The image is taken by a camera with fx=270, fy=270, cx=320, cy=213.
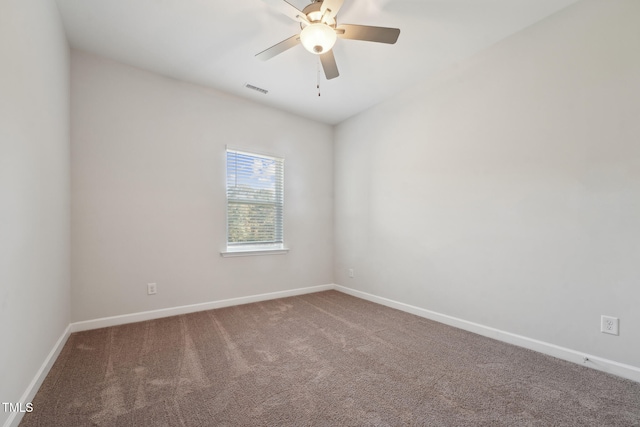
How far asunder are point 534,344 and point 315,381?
191 cm

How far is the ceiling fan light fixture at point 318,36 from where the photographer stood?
189cm

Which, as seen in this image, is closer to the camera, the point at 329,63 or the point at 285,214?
the point at 329,63

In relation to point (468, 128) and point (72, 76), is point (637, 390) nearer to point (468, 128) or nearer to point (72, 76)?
point (468, 128)

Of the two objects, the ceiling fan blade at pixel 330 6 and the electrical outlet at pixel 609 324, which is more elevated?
the ceiling fan blade at pixel 330 6

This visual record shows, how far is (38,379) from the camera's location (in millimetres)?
1730

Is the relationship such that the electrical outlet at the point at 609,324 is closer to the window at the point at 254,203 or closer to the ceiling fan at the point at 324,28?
the ceiling fan at the point at 324,28

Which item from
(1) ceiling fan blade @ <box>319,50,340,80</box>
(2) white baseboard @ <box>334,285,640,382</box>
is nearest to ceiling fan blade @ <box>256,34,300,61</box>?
(1) ceiling fan blade @ <box>319,50,340,80</box>

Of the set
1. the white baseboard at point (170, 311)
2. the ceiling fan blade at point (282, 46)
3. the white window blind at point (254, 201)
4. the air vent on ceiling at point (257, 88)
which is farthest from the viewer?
the white window blind at point (254, 201)

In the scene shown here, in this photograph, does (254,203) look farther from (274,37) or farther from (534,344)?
(534,344)

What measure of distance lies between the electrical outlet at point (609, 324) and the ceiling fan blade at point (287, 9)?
3.05 metres

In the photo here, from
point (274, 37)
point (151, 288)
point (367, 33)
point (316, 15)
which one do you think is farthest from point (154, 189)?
point (367, 33)

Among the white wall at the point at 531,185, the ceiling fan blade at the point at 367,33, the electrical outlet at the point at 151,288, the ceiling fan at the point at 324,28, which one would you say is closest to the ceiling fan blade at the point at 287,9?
the ceiling fan at the point at 324,28

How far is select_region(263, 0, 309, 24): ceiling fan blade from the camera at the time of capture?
1734mm

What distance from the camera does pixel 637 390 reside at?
1.74 meters
